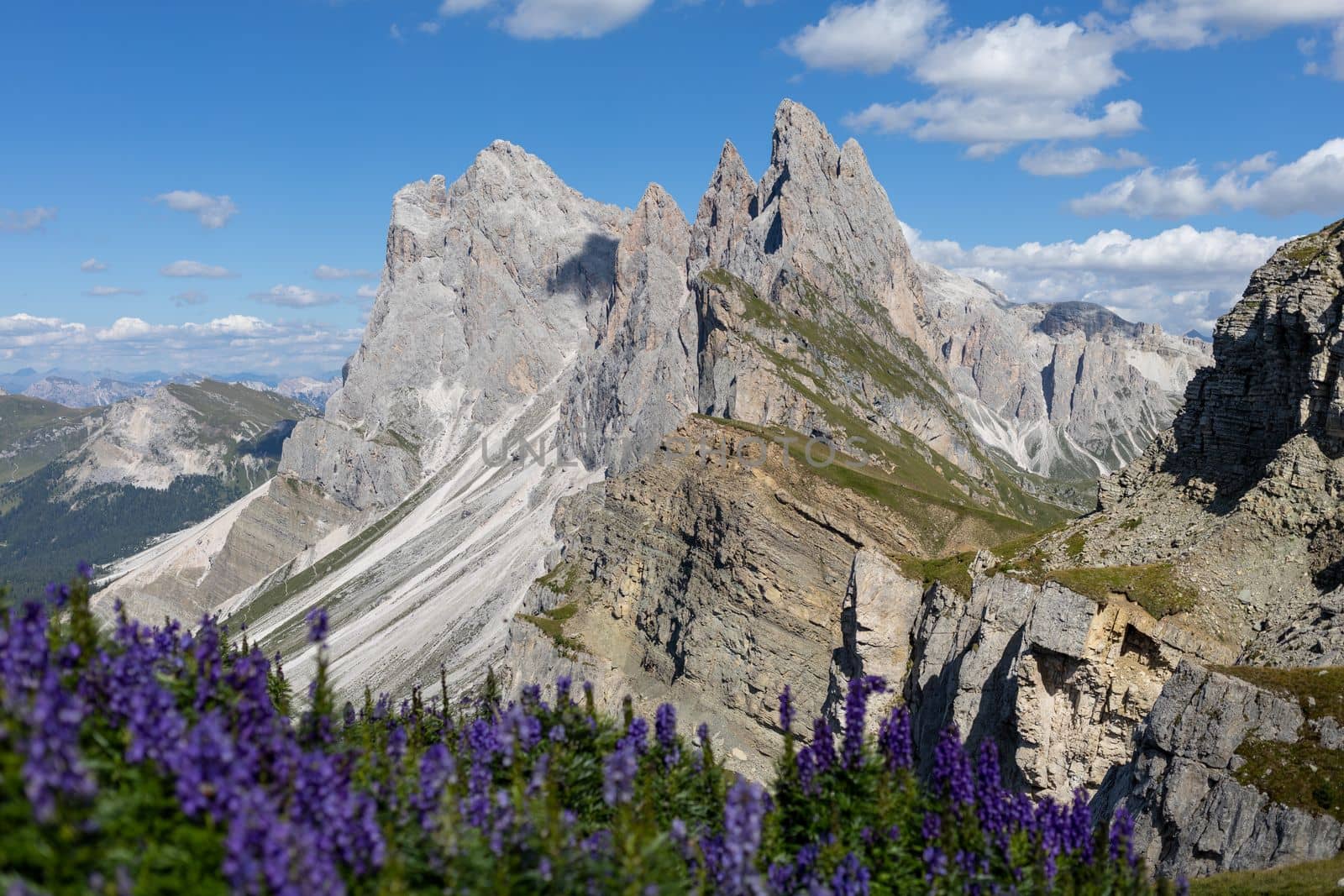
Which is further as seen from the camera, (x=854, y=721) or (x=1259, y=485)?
(x=1259, y=485)

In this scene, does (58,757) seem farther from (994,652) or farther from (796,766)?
(994,652)

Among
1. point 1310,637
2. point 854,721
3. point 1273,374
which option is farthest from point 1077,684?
point 854,721

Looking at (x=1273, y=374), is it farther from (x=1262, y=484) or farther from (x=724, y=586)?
(x=724, y=586)

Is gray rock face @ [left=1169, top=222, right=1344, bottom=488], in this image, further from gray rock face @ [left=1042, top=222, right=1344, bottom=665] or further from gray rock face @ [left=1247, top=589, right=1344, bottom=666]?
gray rock face @ [left=1247, top=589, right=1344, bottom=666]

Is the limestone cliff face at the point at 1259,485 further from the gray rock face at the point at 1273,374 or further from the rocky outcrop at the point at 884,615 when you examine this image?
the rocky outcrop at the point at 884,615

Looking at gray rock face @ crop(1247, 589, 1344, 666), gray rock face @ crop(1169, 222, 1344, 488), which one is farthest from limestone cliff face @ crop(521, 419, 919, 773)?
gray rock face @ crop(1247, 589, 1344, 666)

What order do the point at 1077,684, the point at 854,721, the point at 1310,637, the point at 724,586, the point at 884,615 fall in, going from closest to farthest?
the point at 854,721, the point at 1310,637, the point at 1077,684, the point at 884,615, the point at 724,586

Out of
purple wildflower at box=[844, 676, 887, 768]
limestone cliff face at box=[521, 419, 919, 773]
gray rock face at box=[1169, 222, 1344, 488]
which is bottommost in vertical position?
limestone cliff face at box=[521, 419, 919, 773]

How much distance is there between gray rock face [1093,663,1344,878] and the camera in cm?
3572

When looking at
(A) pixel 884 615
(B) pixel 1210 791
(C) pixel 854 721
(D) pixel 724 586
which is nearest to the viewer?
(C) pixel 854 721

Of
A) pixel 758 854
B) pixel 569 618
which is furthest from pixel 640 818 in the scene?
pixel 569 618

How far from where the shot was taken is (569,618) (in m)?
139

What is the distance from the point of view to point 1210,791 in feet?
126

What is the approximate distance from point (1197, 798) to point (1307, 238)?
41.4 meters
